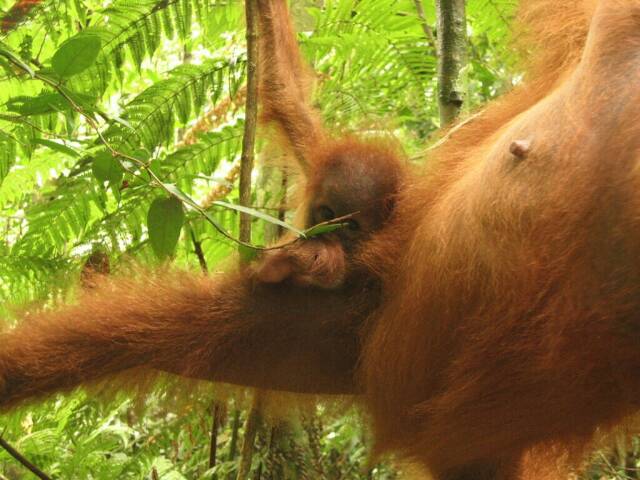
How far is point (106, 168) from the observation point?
62.9 inches

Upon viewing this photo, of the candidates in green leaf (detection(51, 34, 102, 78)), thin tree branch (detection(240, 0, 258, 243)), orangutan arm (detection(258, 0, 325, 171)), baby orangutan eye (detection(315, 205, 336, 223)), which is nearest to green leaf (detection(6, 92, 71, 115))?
green leaf (detection(51, 34, 102, 78))

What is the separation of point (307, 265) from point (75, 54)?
863 mm

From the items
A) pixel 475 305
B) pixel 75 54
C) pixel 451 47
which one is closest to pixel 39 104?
pixel 75 54

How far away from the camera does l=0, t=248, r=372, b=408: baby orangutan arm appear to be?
2.21 meters

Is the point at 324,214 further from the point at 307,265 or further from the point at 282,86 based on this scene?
the point at 282,86

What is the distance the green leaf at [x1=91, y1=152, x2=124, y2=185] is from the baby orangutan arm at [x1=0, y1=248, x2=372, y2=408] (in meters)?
0.70

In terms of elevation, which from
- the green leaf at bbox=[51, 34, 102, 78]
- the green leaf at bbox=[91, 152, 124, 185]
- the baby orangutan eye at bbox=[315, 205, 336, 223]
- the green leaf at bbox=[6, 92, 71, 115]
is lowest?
the baby orangutan eye at bbox=[315, 205, 336, 223]

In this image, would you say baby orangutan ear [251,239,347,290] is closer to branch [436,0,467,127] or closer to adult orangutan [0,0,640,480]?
adult orangutan [0,0,640,480]

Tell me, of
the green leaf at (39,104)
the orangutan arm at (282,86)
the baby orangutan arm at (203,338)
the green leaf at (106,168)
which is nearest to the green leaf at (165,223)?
the green leaf at (106,168)

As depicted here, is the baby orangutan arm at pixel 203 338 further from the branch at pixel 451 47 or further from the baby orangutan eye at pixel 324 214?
the branch at pixel 451 47

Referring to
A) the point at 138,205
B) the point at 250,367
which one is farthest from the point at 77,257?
the point at 250,367

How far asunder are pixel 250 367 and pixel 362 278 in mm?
444

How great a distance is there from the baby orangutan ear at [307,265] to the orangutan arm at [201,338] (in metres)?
0.07

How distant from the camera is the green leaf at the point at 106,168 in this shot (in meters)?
1.60
